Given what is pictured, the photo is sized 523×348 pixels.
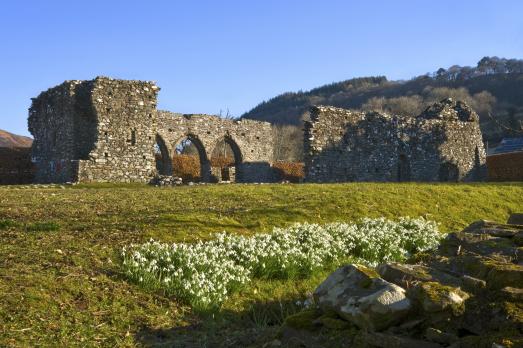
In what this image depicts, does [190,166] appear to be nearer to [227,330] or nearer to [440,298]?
[227,330]

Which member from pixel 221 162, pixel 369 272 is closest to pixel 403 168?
pixel 221 162

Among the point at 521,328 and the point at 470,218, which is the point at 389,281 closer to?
the point at 521,328

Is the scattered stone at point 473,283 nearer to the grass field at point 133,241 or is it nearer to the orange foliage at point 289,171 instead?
the grass field at point 133,241

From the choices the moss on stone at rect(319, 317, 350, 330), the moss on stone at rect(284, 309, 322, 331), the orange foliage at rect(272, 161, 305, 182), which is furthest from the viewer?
the orange foliage at rect(272, 161, 305, 182)

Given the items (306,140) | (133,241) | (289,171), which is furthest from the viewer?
(289,171)

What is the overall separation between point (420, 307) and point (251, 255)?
4640 mm

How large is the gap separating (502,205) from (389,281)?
14.9 meters

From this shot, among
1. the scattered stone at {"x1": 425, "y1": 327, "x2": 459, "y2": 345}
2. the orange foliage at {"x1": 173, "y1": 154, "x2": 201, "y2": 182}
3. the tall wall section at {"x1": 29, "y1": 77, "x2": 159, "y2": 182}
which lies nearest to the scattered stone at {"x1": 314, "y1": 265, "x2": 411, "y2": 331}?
the scattered stone at {"x1": 425, "y1": 327, "x2": 459, "y2": 345}

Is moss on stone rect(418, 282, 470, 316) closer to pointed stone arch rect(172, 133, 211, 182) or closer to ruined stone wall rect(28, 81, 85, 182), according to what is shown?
ruined stone wall rect(28, 81, 85, 182)

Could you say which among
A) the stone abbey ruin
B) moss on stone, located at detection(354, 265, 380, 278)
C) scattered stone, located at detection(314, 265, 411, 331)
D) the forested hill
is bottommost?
scattered stone, located at detection(314, 265, 411, 331)

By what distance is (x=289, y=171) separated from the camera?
156 feet

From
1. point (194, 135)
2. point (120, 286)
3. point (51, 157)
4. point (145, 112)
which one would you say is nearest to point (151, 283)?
point (120, 286)

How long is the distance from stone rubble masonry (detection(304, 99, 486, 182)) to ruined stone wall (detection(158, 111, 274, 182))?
13.5m

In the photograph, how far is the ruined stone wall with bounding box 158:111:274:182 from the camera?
38406 millimetres
